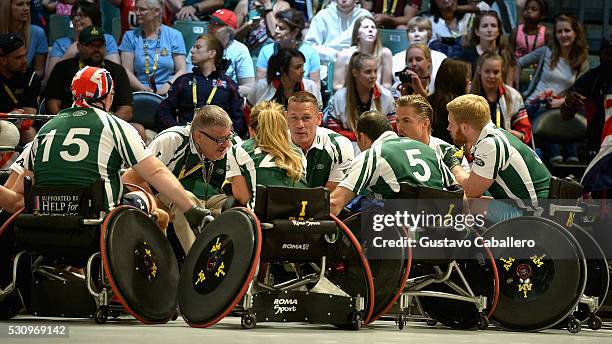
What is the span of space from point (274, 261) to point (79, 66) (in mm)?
5327

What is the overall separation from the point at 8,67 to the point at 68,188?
5.24 m

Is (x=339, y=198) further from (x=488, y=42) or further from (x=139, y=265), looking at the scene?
(x=488, y=42)

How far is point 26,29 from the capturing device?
43.2 feet

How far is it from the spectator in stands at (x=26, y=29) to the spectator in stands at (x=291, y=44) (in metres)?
2.42

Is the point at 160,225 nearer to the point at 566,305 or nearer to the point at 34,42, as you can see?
the point at 566,305

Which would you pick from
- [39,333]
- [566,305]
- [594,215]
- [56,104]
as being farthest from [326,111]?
[39,333]

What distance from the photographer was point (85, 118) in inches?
301

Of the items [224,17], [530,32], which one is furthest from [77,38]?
[530,32]

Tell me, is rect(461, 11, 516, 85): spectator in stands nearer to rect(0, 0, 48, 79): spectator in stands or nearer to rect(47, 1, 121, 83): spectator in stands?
rect(47, 1, 121, 83): spectator in stands

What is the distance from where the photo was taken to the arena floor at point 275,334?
20.2 ft

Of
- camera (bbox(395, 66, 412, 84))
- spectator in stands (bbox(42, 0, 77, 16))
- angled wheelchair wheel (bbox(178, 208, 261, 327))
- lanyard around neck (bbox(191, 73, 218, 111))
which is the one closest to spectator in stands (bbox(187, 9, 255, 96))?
lanyard around neck (bbox(191, 73, 218, 111))

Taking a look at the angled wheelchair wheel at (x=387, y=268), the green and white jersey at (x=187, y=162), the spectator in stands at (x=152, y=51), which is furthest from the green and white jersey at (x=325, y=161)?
the spectator in stands at (x=152, y=51)

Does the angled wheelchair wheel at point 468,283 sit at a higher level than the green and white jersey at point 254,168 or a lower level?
lower

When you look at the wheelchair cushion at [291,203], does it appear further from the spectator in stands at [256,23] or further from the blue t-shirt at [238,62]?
the spectator in stands at [256,23]
